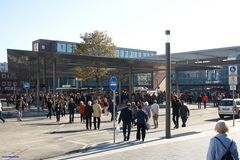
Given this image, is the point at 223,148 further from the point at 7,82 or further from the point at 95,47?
the point at 7,82

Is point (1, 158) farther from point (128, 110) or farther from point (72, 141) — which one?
point (128, 110)

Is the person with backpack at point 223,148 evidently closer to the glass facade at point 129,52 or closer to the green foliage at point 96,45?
the green foliage at point 96,45

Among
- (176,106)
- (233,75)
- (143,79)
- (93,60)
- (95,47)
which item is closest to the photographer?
(233,75)

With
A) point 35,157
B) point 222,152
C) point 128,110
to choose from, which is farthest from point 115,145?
point 222,152

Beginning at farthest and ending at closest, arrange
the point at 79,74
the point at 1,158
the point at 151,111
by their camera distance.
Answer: the point at 79,74 → the point at 151,111 → the point at 1,158

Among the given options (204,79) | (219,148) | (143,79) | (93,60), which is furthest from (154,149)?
(204,79)

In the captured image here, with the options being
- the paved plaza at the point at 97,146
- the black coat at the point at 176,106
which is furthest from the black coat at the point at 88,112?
the black coat at the point at 176,106

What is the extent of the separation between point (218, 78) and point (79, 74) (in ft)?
181

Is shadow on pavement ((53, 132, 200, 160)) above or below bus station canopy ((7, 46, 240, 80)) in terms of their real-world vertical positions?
below

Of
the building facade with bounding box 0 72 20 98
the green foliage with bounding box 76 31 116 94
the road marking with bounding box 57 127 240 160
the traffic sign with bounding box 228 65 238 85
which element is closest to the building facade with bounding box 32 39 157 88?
the building facade with bounding box 0 72 20 98

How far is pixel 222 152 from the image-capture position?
250 inches

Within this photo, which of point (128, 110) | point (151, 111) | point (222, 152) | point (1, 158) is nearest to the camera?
point (222, 152)

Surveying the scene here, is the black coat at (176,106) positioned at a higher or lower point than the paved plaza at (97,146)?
higher

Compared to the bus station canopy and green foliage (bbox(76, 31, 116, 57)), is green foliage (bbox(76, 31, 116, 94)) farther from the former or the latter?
the bus station canopy
